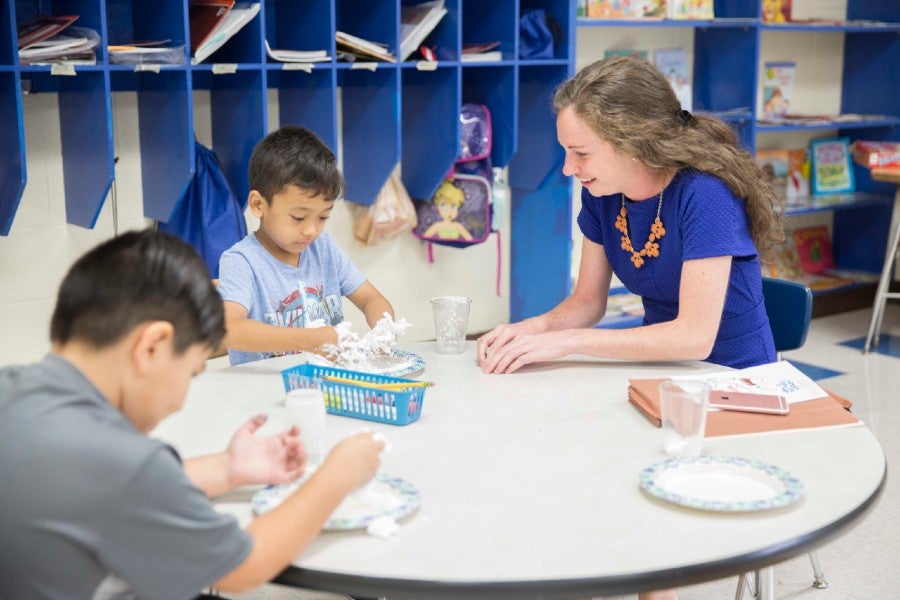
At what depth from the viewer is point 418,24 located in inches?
146

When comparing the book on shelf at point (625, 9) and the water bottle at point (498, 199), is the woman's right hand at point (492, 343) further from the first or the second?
the book on shelf at point (625, 9)

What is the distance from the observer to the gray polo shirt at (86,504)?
1.03 metres

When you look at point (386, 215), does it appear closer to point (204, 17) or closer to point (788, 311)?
point (204, 17)

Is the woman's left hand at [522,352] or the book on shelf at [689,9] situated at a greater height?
the book on shelf at [689,9]

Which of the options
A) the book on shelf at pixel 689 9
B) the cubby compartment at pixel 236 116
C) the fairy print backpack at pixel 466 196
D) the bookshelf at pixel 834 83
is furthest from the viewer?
the bookshelf at pixel 834 83

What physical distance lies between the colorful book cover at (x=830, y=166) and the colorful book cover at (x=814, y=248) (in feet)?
0.87

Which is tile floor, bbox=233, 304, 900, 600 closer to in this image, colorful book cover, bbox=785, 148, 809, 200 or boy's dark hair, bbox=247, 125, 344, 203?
colorful book cover, bbox=785, 148, 809, 200

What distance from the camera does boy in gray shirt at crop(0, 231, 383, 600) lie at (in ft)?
3.38

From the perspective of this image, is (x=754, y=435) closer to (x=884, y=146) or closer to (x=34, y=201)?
(x=34, y=201)

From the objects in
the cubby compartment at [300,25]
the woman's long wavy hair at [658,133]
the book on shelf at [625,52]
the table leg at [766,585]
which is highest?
the cubby compartment at [300,25]

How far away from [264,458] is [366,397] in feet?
1.09

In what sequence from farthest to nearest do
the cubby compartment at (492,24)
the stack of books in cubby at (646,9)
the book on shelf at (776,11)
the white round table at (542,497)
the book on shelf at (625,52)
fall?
1. the book on shelf at (776,11)
2. the book on shelf at (625,52)
3. the stack of books in cubby at (646,9)
4. the cubby compartment at (492,24)
5. the white round table at (542,497)

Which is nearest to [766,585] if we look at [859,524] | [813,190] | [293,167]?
[859,524]

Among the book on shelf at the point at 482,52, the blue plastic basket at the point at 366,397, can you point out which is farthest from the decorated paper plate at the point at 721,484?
the book on shelf at the point at 482,52
